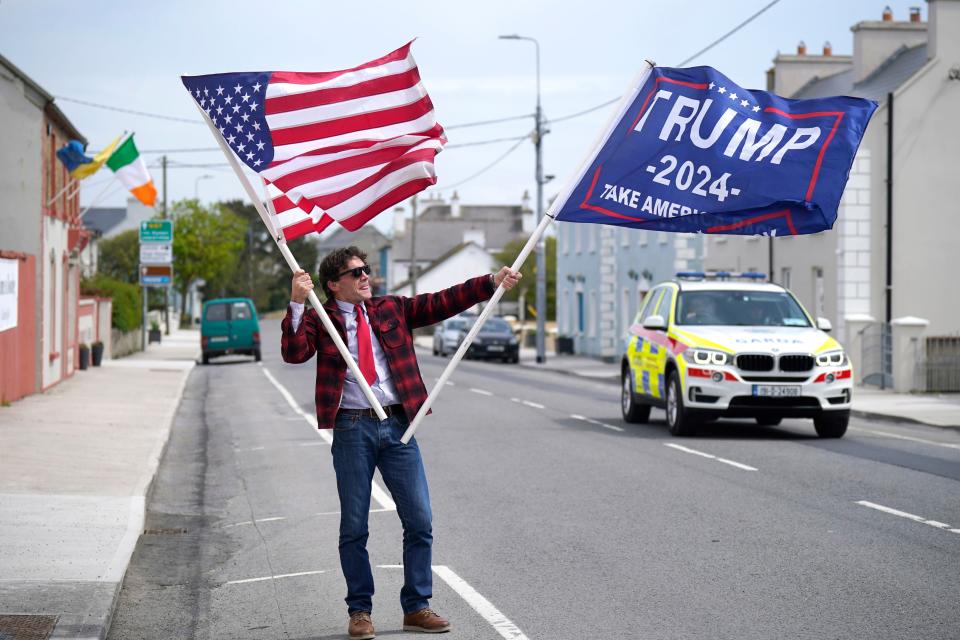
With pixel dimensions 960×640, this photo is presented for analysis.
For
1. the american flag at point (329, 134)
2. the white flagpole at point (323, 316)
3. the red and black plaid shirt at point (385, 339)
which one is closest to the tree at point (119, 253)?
the american flag at point (329, 134)

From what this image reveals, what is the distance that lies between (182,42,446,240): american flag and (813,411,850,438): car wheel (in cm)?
1004

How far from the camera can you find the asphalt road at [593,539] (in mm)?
6785

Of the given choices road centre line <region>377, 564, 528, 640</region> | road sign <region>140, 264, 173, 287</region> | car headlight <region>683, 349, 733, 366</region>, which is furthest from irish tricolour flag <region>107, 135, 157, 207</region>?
road centre line <region>377, 564, 528, 640</region>

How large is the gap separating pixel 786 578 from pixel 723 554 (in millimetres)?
808

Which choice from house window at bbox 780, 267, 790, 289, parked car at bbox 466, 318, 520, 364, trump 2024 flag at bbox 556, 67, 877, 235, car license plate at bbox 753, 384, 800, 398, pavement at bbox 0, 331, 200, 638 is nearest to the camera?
pavement at bbox 0, 331, 200, 638

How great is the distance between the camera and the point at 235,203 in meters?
126

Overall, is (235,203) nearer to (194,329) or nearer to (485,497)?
(194,329)

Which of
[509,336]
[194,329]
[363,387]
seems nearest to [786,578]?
[363,387]

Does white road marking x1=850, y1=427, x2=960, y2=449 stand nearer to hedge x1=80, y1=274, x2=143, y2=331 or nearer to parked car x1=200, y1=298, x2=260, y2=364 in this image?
parked car x1=200, y1=298, x2=260, y2=364

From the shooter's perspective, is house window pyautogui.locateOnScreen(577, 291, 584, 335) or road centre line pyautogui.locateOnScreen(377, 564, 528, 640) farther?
house window pyautogui.locateOnScreen(577, 291, 584, 335)

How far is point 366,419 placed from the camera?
6.42 metres

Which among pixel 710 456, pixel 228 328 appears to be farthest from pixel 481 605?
pixel 228 328

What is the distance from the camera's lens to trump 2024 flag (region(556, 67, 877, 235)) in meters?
7.60

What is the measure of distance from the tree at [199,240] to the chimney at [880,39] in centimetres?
4435
